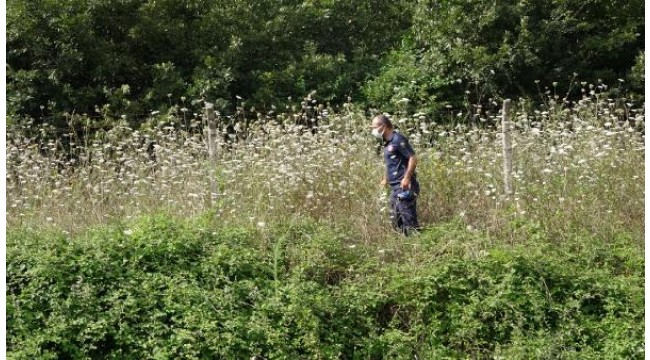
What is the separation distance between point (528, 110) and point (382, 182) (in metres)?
5.43

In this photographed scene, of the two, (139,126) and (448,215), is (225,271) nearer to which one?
(448,215)

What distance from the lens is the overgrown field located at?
239 inches

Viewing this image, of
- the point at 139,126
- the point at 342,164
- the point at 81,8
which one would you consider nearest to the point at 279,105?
the point at 139,126

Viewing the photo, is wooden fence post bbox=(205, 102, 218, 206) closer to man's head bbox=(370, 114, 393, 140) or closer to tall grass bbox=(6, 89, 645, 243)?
tall grass bbox=(6, 89, 645, 243)

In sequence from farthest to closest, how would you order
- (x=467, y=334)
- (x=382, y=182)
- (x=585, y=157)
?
A: 1. (x=585, y=157)
2. (x=382, y=182)
3. (x=467, y=334)

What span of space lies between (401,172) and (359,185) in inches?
33.3

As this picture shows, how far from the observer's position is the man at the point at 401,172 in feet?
24.2

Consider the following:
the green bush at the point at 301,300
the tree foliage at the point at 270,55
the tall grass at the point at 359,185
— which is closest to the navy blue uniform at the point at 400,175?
the tall grass at the point at 359,185

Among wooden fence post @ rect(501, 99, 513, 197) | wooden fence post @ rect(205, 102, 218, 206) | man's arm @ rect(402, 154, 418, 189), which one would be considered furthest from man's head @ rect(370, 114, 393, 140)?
wooden fence post @ rect(205, 102, 218, 206)

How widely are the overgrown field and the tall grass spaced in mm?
21

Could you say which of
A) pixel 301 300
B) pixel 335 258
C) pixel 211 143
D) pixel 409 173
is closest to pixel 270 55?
pixel 211 143

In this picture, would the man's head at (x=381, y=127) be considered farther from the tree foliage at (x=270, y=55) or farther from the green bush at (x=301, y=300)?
the tree foliage at (x=270, y=55)

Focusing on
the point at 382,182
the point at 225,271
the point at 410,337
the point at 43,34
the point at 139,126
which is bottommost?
the point at 410,337

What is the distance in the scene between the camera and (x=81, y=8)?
1252cm
